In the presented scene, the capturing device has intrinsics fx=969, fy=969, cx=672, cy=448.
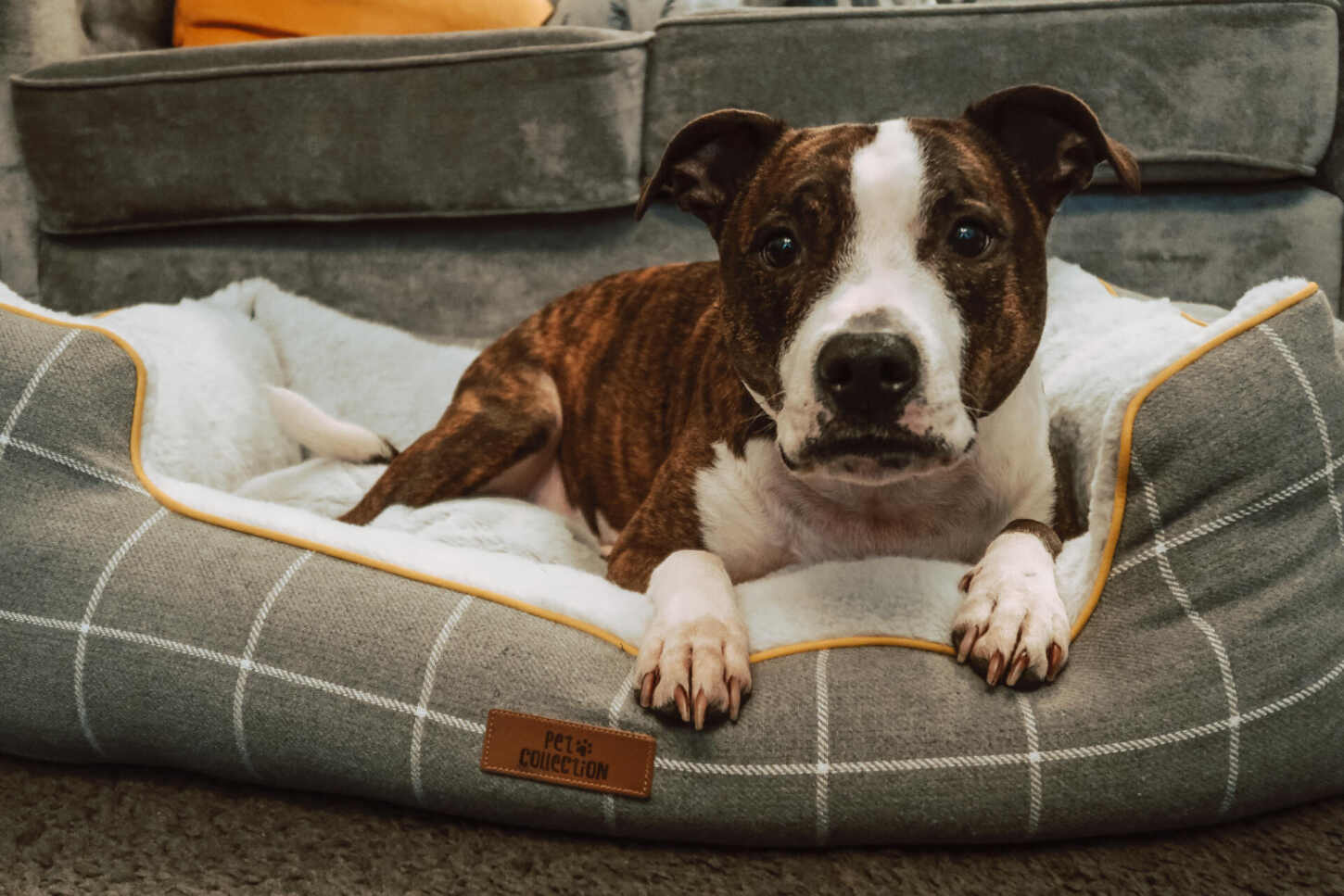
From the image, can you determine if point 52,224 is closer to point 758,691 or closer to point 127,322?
point 127,322

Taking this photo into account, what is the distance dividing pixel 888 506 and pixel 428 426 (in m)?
1.60

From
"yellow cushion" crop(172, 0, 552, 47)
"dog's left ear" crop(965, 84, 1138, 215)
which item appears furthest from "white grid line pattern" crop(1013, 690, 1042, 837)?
"yellow cushion" crop(172, 0, 552, 47)

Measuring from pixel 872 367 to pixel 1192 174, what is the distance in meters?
1.98

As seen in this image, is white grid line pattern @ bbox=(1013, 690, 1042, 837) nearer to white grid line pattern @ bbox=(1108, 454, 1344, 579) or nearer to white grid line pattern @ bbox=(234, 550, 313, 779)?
white grid line pattern @ bbox=(1108, 454, 1344, 579)

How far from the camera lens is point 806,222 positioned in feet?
4.62

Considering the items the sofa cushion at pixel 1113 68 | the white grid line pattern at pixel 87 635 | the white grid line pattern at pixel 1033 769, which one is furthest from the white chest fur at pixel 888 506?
the sofa cushion at pixel 1113 68

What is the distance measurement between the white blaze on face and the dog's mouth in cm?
1

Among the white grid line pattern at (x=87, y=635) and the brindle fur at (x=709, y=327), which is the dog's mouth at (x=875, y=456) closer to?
the brindle fur at (x=709, y=327)

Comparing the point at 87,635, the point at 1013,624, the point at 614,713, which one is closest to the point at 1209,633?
the point at 1013,624

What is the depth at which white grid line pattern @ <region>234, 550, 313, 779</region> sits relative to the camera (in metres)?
1.27

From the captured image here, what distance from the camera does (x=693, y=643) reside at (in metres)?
1.21

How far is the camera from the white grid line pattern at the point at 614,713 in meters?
1.17

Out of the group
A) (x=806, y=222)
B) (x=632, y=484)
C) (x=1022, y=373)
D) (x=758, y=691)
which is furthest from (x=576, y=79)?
(x=758, y=691)

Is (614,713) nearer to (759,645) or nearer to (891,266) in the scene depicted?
(759,645)
